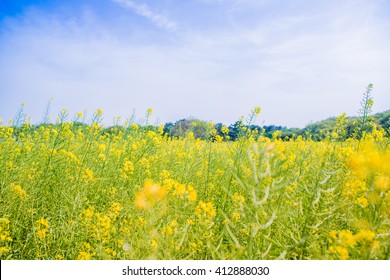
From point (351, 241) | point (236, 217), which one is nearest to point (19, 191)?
point (236, 217)

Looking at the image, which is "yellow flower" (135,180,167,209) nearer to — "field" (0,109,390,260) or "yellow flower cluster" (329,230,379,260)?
"field" (0,109,390,260)

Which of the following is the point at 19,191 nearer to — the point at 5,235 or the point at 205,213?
the point at 5,235

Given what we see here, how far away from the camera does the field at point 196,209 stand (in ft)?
5.59

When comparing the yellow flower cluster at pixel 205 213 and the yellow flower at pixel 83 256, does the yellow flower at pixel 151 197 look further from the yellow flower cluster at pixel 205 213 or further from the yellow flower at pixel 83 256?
the yellow flower at pixel 83 256

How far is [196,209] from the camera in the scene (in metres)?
1.95

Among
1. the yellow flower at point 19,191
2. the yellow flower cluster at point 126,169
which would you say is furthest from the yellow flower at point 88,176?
the yellow flower at point 19,191

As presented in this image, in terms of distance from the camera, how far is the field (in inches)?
67.1

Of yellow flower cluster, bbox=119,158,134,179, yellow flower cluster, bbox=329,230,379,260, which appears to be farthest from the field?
yellow flower cluster, bbox=119,158,134,179

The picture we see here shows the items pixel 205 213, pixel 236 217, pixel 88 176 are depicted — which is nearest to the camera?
pixel 205 213

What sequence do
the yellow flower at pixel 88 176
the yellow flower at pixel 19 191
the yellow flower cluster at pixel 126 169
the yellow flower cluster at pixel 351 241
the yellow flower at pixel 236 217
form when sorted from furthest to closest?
the yellow flower cluster at pixel 126 169 → the yellow flower at pixel 88 176 → the yellow flower at pixel 19 191 → the yellow flower at pixel 236 217 → the yellow flower cluster at pixel 351 241
